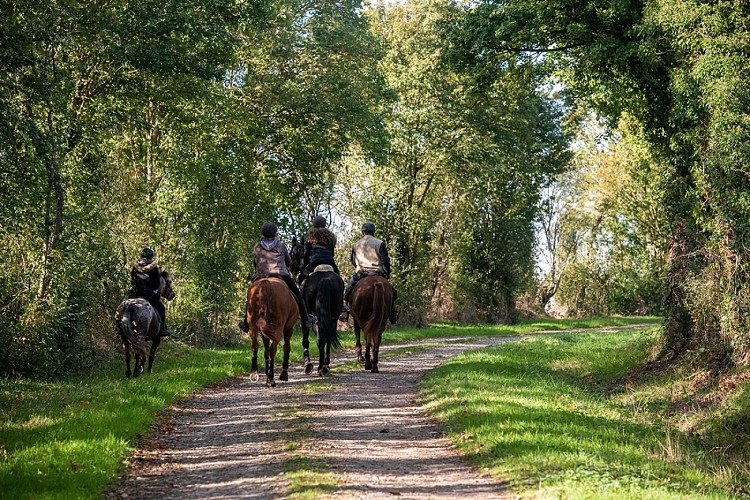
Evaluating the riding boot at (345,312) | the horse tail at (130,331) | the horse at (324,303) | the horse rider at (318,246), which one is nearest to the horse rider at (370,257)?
the riding boot at (345,312)

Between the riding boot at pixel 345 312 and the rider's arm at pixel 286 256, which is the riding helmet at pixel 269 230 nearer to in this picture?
the rider's arm at pixel 286 256

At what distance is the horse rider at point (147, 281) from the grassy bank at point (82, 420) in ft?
5.14

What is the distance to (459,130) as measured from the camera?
1485 inches

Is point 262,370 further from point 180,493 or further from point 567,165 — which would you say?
point 567,165

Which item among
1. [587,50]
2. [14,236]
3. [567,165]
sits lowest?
[14,236]

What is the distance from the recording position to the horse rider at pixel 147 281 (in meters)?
16.2

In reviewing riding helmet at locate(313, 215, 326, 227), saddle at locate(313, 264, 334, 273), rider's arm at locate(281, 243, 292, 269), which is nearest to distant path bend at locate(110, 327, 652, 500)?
rider's arm at locate(281, 243, 292, 269)

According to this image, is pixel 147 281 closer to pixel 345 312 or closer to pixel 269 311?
pixel 269 311

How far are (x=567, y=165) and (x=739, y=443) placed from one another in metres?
37.9

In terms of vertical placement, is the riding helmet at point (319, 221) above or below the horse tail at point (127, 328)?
above

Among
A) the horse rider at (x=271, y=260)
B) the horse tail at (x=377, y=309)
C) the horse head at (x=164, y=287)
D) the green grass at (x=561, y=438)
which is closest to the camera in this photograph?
the green grass at (x=561, y=438)

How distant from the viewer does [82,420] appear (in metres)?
9.91

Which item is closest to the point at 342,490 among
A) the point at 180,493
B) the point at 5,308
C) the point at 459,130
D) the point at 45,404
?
the point at 180,493

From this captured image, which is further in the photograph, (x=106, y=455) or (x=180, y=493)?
(x=106, y=455)
